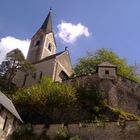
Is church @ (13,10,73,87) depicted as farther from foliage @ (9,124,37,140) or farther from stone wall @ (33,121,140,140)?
stone wall @ (33,121,140,140)

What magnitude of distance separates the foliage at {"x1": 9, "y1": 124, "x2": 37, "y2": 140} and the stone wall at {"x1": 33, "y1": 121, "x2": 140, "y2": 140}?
1222mm

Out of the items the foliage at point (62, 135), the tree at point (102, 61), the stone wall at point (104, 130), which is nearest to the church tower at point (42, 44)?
the tree at point (102, 61)

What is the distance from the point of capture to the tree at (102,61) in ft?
146

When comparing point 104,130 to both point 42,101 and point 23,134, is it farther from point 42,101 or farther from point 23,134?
point 42,101

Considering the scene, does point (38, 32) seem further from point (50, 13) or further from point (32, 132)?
point (32, 132)

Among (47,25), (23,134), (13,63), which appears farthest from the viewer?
(47,25)

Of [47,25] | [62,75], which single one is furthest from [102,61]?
[47,25]

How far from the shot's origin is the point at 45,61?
43.2m

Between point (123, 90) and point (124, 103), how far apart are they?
5.09ft

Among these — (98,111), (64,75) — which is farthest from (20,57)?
(98,111)

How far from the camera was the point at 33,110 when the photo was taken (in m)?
28.1

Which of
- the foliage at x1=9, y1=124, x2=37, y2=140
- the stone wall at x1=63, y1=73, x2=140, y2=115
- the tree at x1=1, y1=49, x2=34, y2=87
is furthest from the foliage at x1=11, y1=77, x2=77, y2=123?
the tree at x1=1, y1=49, x2=34, y2=87

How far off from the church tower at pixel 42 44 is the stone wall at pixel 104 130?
27300mm

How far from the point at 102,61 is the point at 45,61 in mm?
8138
